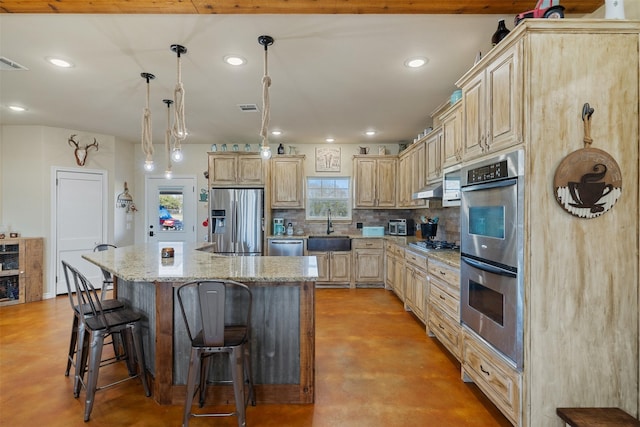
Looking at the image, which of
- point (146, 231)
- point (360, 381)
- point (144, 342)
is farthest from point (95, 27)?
point (146, 231)

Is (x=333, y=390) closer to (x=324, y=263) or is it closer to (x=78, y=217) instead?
(x=324, y=263)

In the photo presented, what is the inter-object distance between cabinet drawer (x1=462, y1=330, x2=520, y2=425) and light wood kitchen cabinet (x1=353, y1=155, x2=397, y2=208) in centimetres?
353

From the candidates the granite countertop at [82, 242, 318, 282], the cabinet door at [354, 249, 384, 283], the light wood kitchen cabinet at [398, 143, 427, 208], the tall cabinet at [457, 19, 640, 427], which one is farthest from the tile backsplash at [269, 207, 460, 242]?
the tall cabinet at [457, 19, 640, 427]

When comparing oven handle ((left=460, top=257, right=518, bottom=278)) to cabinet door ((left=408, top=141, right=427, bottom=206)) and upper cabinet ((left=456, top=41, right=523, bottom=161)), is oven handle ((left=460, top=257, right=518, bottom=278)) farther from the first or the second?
cabinet door ((left=408, top=141, right=427, bottom=206))

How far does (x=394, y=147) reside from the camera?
20.1 feet

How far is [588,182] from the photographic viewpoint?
1713mm

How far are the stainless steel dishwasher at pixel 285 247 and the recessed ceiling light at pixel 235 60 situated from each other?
3.15 m

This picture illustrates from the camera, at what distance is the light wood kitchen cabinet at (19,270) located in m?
4.64

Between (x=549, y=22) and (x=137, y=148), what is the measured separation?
21.6 ft

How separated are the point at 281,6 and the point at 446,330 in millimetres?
2915

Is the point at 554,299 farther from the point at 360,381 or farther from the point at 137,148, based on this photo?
the point at 137,148

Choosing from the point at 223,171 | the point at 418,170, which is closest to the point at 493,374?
the point at 418,170

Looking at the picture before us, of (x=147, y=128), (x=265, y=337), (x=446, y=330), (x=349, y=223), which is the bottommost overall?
(x=446, y=330)

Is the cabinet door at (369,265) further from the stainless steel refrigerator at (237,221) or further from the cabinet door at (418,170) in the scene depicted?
the stainless steel refrigerator at (237,221)
